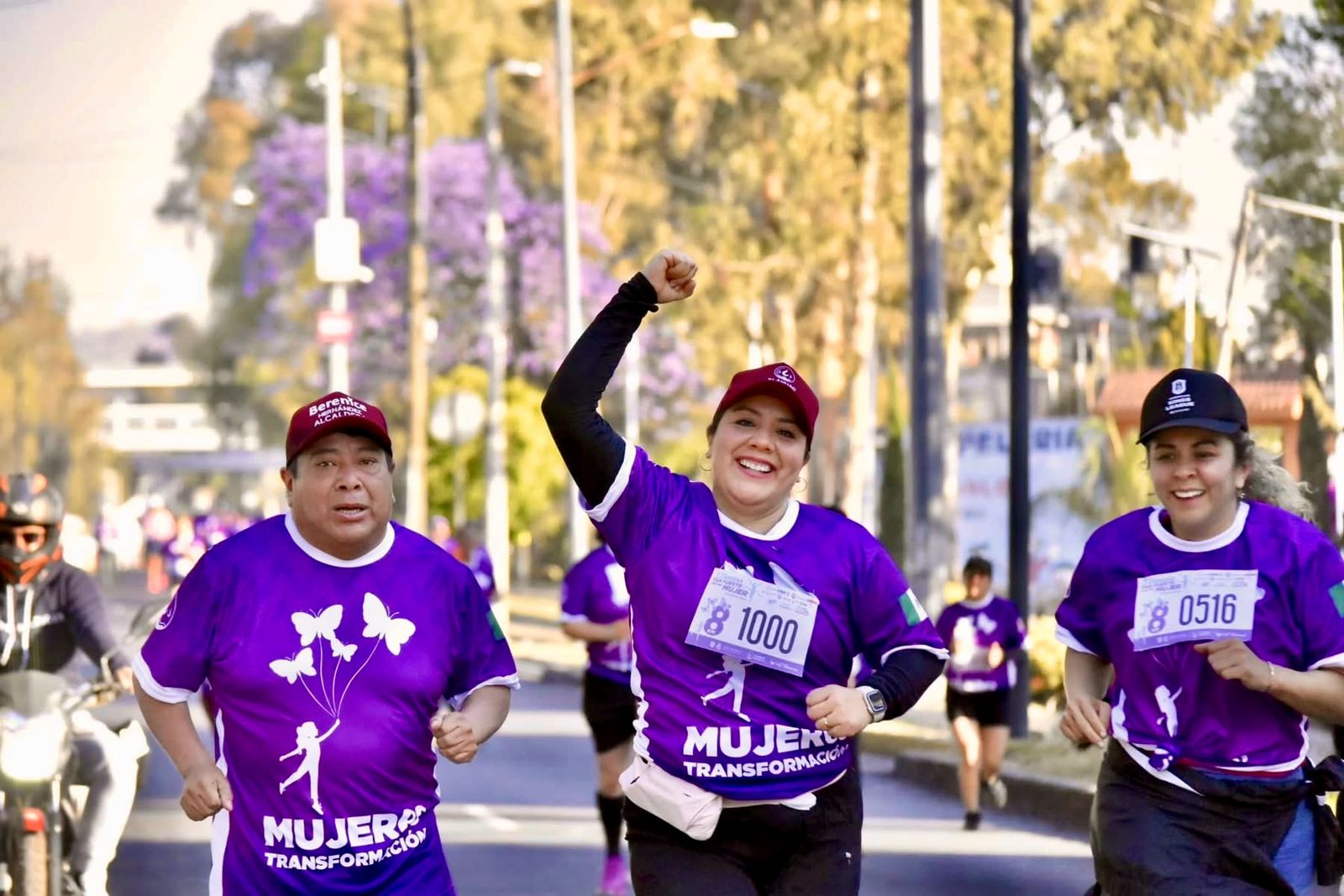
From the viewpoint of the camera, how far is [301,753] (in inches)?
216

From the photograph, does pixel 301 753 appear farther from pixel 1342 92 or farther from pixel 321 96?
pixel 321 96

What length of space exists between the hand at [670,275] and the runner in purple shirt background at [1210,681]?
4.00ft

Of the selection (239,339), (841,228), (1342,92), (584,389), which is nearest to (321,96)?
(239,339)

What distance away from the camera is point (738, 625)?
583 cm

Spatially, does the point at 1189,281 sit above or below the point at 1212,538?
above

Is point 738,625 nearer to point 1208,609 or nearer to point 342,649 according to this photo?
point 342,649

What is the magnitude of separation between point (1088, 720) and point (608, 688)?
6348 mm

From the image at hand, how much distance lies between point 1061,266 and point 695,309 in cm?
1188

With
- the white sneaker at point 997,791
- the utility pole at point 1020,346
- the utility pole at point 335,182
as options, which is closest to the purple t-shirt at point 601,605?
the white sneaker at point 997,791

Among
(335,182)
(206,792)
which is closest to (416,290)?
(335,182)

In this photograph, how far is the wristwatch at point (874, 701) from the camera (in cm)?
571

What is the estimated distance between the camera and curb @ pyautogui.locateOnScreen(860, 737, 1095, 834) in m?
15.9

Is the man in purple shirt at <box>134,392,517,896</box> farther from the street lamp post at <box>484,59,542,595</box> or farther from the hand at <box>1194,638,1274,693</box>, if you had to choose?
the street lamp post at <box>484,59,542,595</box>

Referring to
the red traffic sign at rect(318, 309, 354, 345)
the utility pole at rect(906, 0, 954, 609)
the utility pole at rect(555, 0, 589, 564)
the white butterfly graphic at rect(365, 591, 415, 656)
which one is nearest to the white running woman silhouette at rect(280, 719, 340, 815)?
the white butterfly graphic at rect(365, 591, 415, 656)
